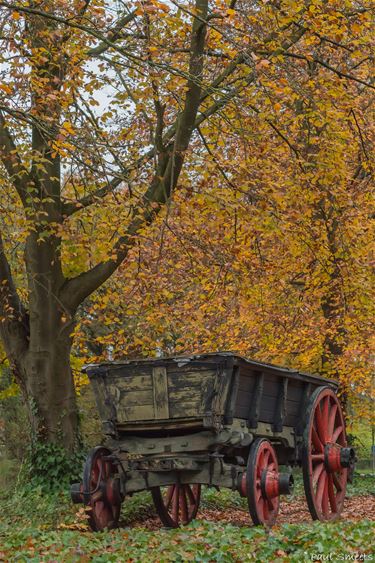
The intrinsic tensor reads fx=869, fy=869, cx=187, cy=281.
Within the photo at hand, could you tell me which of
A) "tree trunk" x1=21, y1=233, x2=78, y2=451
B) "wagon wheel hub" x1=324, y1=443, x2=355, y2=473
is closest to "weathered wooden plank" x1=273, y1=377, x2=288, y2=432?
"wagon wheel hub" x1=324, y1=443, x2=355, y2=473

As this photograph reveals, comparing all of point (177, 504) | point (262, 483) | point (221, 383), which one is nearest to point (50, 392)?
point (177, 504)

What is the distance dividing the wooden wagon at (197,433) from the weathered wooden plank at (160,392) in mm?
11

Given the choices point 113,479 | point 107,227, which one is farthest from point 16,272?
point 113,479

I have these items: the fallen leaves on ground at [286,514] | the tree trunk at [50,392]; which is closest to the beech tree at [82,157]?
the tree trunk at [50,392]

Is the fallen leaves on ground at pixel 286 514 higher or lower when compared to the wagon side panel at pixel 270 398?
lower

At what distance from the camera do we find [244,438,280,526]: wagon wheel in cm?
926

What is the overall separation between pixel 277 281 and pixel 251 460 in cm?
1021

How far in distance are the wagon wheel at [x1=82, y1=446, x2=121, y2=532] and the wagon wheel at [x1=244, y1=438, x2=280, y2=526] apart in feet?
5.55

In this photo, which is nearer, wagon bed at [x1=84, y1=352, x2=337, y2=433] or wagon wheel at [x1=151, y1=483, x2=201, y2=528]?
wagon bed at [x1=84, y1=352, x2=337, y2=433]

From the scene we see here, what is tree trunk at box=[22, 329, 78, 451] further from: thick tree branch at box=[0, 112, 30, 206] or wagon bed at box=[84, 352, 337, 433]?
wagon bed at box=[84, 352, 337, 433]

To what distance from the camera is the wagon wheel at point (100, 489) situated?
977 cm

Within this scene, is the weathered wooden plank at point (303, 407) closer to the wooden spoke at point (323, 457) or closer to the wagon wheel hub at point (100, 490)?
the wooden spoke at point (323, 457)

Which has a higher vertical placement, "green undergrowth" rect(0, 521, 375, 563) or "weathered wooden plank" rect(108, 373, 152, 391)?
"weathered wooden plank" rect(108, 373, 152, 391)

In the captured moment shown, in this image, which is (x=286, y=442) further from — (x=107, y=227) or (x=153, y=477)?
(x=107, y=227)
